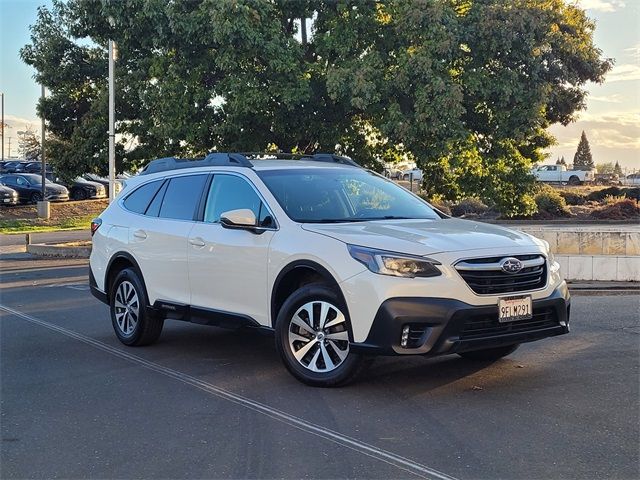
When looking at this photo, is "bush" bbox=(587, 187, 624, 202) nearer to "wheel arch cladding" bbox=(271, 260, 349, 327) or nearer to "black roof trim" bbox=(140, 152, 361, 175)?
"black roof trim" bbox=(140, 152, 361, 175)

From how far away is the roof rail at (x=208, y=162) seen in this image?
6.98m

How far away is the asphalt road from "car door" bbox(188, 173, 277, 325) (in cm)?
60

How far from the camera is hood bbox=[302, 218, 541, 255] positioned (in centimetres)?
540

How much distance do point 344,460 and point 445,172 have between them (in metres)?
15.4

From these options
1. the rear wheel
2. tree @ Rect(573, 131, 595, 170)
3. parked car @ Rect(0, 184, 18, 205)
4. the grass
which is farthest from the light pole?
tree @ Rect(573, 131, 595, 170)

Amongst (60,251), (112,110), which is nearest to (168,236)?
(60,251)

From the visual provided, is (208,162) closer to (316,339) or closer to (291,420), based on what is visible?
(316,339)

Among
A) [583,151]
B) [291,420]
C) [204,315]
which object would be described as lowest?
[291,420]

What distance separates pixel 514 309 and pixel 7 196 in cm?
3086

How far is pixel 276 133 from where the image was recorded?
1816 cm

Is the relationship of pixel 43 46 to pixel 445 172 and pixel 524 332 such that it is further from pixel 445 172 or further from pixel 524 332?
pixel 524 332

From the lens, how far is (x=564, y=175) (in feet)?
208

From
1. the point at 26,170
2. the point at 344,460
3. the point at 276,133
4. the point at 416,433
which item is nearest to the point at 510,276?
the point at 416,433

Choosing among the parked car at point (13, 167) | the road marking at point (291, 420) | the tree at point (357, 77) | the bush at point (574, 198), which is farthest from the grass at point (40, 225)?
the bush at point (574, 198)
